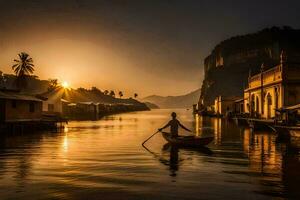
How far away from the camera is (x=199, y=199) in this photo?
1081 cm

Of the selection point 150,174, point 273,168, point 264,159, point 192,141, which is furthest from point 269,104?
point 150,174

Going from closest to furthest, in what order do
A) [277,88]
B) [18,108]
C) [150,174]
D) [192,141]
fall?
[150,174], [192,141], [18,108], [277,88]

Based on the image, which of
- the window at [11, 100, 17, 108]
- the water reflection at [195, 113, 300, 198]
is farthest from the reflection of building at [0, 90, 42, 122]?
the water reflection at [195, 113, 300, 198]

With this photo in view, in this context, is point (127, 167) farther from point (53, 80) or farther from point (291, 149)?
point (53, 80)

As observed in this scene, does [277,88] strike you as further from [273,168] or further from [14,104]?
[14,104]

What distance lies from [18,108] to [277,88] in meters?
32.2

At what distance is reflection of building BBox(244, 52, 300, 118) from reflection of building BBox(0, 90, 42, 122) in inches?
1142

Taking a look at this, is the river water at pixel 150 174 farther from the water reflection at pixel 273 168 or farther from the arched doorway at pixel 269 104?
the arched doorway at pixel 269 104

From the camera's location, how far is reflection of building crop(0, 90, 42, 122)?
128 feet

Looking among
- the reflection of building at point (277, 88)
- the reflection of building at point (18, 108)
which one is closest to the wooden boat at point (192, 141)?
the reflection of building at point (277, 88)

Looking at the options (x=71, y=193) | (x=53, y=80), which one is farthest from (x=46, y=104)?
(x=53, y=80)

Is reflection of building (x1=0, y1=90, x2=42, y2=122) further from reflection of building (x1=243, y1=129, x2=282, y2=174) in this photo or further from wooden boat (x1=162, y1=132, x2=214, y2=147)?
reflection of building (x1=243, y1=129, x2=282, y2=174)

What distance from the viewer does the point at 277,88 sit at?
4416 cm

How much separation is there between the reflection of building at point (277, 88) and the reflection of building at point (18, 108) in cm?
2901
